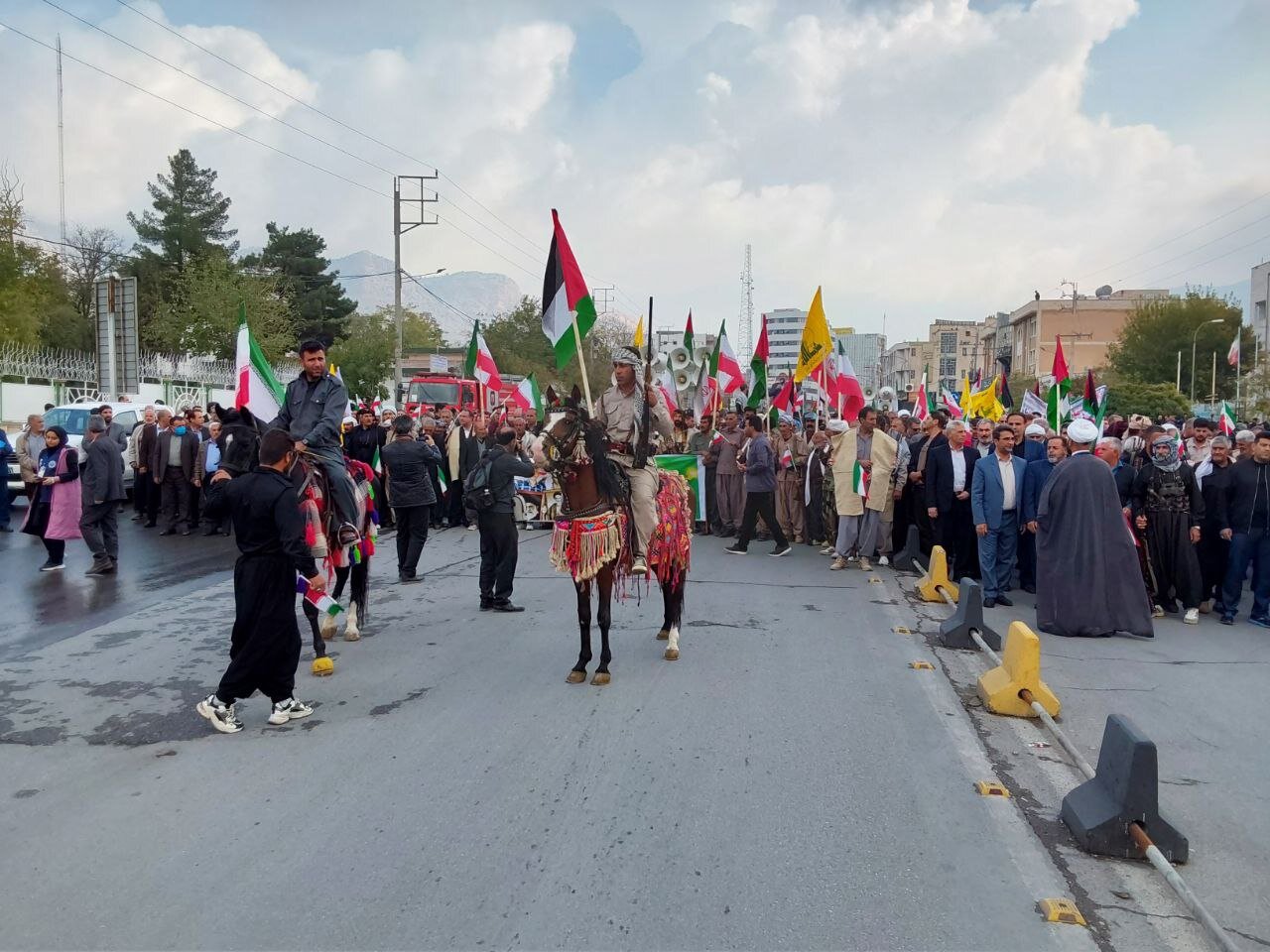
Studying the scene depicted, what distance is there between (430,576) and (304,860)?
7.60 m

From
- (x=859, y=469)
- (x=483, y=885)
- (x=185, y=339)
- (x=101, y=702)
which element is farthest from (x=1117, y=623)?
(x=185, y=339)

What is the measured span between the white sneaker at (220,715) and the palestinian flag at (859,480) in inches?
348

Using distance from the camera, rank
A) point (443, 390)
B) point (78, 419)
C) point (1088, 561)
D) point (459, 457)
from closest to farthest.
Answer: point (1088, 561) → point (459, 457) → point (78, 419) → point (443, 390)

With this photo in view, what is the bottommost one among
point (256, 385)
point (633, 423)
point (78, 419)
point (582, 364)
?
point (633, 423)

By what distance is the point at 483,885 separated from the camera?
395 cm

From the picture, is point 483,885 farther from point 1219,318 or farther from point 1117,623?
point 1219,318

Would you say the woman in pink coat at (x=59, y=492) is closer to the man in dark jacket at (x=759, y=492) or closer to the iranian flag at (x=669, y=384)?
the man in dark jacket at (x=759, y=492)

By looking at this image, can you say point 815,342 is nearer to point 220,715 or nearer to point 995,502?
point 995,502

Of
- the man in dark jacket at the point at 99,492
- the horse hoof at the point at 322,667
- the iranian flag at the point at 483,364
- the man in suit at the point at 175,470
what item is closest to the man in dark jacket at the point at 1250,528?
the horse hoof at the point at 322,667

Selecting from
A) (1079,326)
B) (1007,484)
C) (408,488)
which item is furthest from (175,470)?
(1079,326)

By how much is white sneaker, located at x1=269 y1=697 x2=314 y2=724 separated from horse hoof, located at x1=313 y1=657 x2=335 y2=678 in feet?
3.29

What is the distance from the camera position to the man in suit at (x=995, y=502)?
34.4 feet

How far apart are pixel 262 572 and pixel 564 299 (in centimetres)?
359

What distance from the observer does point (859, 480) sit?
499 inches
